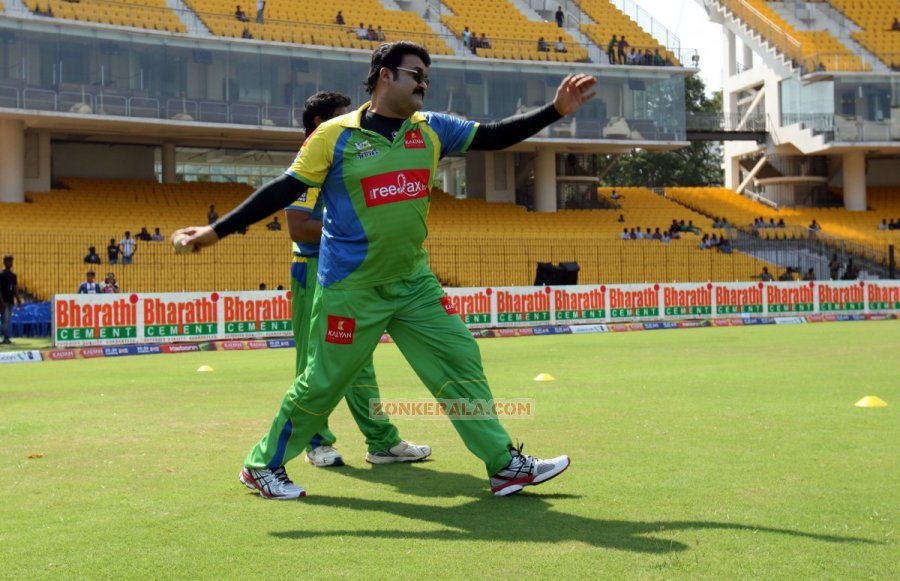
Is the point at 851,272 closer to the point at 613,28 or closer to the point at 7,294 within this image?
the point at 613,28

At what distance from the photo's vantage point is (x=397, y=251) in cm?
554

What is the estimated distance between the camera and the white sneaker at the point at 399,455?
6785 mm

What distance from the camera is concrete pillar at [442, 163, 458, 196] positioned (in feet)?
159

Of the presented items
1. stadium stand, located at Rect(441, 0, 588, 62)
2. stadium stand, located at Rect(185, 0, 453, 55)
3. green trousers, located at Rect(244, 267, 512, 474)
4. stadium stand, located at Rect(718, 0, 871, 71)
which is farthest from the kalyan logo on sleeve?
stadium stand, located at Rect(718, 0, 871, 71)

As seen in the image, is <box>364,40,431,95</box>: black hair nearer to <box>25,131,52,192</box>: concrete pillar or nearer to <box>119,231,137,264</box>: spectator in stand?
<box>119,231,137,264</box>: spectator in stand

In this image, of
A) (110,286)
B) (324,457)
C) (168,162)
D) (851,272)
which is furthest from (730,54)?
(324,457)

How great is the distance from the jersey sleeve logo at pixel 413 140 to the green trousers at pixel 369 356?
2.22 ft

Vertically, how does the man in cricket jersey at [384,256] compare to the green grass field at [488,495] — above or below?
above

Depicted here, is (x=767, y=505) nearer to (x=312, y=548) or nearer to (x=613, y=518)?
(x=613, y=518)

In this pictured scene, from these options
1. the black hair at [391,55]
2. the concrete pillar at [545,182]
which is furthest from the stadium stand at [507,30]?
the black hair at [391,55]

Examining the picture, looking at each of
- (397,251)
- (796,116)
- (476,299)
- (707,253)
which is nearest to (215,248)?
(476,299)

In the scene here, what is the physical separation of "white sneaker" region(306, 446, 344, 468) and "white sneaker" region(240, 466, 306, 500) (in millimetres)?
986

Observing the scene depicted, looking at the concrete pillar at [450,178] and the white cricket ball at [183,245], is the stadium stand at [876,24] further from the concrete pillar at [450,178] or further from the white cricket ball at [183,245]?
the white cricket ball at [183,245]

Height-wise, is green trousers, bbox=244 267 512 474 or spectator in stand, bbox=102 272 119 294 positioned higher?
spectator in stand, bbox=102 272 119 294
